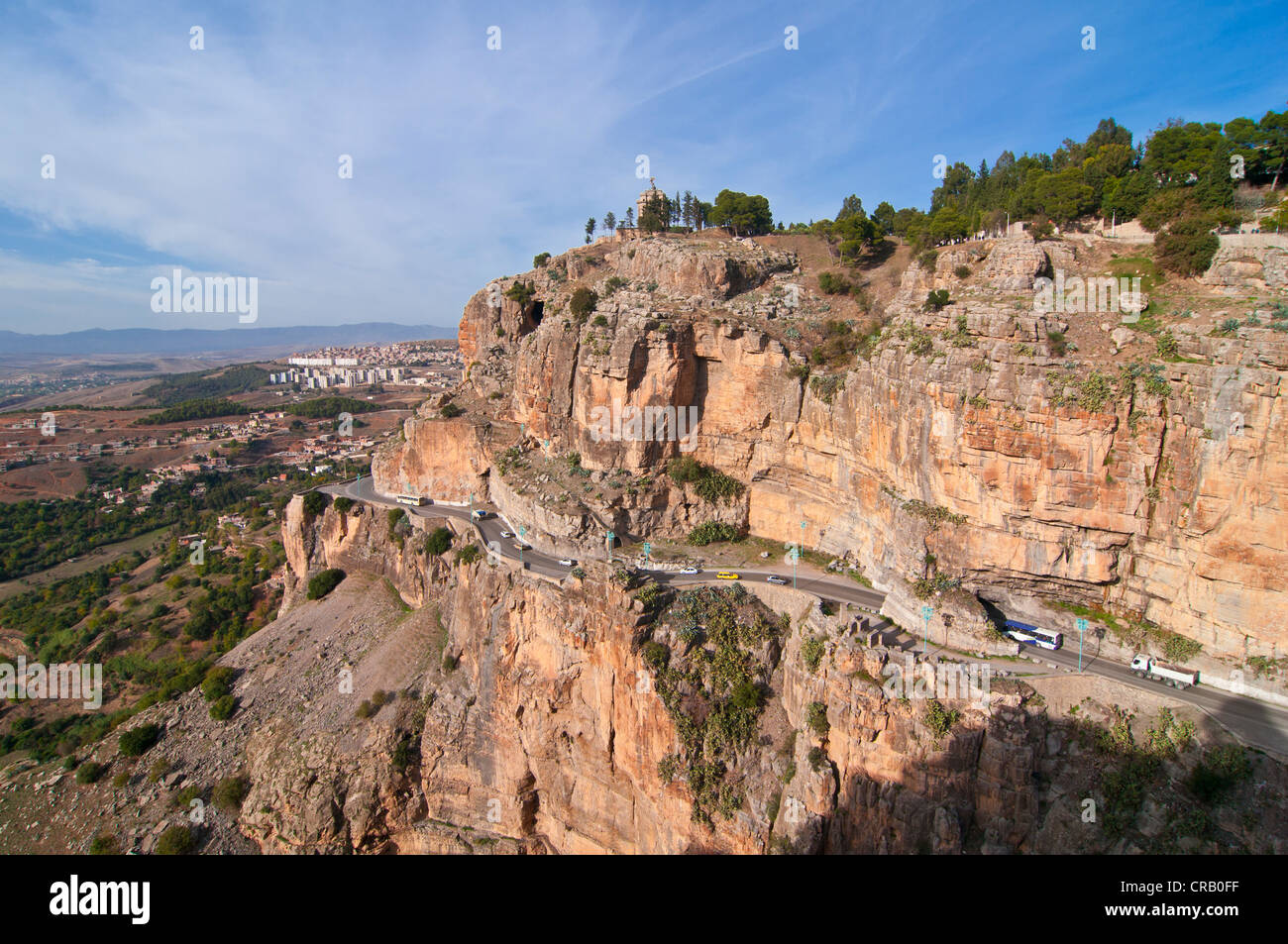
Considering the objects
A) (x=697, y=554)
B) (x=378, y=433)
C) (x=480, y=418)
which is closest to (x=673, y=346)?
(x=697, y=554)

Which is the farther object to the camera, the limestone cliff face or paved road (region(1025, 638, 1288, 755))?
the limestone cliff face

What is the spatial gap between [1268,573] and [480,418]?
128ft

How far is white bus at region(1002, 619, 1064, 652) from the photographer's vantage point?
20.9m

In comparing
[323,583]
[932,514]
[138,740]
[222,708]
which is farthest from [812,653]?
[138,740]

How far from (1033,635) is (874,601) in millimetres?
5690

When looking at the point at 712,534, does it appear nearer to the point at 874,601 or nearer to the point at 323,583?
the point at 874,601

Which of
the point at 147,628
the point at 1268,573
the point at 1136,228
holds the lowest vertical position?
the point at 147,628

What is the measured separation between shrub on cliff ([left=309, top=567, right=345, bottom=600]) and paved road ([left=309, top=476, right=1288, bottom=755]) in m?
5.45

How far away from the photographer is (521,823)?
89.9ft

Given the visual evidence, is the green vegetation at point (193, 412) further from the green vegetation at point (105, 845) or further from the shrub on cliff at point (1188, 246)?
the shrub on cliff at point (1188, 246)

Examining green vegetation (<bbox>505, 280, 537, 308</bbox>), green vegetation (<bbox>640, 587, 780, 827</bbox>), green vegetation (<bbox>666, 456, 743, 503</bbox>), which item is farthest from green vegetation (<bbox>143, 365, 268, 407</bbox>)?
green vegetation (<bbox>640, 587, 780, 827</bbox>)

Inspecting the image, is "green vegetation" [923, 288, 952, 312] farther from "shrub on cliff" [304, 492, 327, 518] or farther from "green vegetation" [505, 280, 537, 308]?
"shrub on cliff" [304, 492, 327, 518]

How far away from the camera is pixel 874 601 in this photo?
25297 mm
